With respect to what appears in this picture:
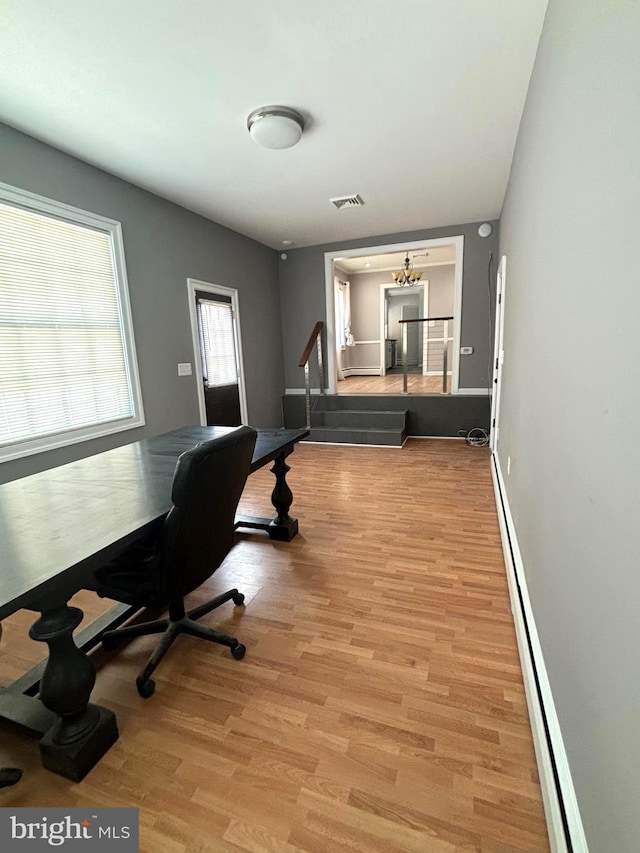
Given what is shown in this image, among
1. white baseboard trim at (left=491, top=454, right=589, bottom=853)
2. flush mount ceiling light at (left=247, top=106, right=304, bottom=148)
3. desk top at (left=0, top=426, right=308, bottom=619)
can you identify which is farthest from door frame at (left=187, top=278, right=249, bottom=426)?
white baseboard trim at (left=491, top=454, right=589, bottom=853)

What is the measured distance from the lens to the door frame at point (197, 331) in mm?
4023

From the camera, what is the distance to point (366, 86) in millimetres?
2131

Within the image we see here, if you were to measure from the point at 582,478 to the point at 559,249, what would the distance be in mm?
834

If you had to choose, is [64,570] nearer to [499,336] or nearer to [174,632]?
[174,632]

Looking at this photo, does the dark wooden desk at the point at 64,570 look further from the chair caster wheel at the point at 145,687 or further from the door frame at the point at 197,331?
the door frame at the point at 197,331

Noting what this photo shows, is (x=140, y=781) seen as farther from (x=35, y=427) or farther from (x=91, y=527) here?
(x=35, y=427)

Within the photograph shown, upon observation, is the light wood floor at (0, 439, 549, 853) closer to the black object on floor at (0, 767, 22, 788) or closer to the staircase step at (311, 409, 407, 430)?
the black object on floor at (0, 767, 22, 788)

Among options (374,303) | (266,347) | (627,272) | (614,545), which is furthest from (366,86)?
(374,303)

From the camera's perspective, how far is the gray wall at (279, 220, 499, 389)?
4828 millimetres

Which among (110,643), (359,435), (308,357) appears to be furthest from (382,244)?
(110,643)

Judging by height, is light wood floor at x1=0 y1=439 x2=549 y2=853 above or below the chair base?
below

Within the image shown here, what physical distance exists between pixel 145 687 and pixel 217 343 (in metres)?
3.78

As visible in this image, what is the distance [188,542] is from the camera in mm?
1368
